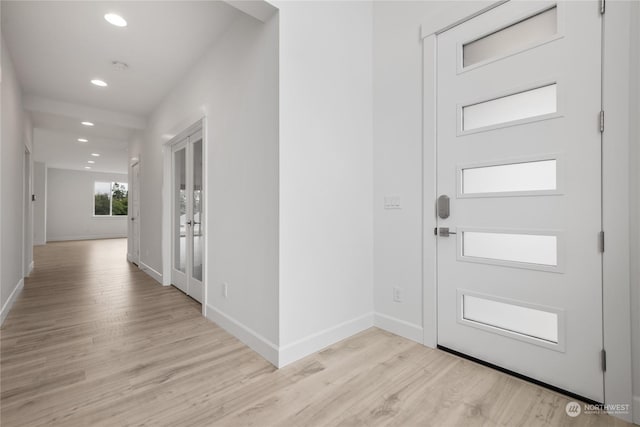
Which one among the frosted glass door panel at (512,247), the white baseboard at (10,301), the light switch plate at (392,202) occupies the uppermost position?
the light switch plate at (392,202)

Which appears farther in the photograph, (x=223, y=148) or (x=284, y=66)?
(x=223, y=148)

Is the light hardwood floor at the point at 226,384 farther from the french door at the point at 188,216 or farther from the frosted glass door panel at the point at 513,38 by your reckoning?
the frosted glass door panel at the point at 513,38

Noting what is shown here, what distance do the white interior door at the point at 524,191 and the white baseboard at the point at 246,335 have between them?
1293 millimetres

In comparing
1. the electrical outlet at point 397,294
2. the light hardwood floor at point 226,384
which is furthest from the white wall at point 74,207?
the electrical outlet at point 397,294

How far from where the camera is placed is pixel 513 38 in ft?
6.28

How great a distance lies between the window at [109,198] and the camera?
12.0 metres

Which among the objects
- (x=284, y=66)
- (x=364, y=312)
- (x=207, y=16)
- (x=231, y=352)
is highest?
(x=207, y=16)

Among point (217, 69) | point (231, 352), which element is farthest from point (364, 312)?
point (217, 69)

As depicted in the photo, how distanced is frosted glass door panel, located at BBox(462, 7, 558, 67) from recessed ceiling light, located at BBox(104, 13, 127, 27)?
300 centimetres

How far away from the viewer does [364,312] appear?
265cm

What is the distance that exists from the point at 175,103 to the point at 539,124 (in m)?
4.14

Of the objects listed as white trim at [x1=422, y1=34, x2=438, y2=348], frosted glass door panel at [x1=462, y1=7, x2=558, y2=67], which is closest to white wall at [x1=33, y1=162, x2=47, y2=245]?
white trim at [x1=422, y1=34, x2=438, y2=348]

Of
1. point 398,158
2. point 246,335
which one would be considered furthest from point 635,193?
point 246,335

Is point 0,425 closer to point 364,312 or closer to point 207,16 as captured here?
point 364,312
